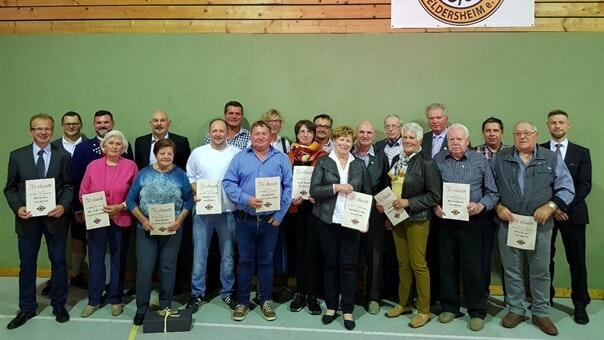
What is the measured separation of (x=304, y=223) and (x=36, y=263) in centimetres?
221

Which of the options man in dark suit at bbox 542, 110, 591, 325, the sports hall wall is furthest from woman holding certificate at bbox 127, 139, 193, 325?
man in dark suit at bbox 542, 110, 591, 325

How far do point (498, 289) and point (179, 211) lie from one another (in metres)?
3.28

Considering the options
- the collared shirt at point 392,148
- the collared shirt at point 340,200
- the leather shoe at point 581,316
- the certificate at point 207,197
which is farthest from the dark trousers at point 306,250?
the leather shoe at point 581,316

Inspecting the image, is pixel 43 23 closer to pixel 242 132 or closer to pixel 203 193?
pixel 242 132

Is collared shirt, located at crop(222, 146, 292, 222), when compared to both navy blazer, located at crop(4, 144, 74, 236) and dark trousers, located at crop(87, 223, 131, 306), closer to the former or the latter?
dark trousers, located at crop(87, 223, 131, 306)

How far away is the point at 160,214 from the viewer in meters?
3.29

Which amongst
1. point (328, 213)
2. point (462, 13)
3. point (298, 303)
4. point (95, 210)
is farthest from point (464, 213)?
point (95, 210)

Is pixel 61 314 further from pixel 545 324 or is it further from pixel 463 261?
pixel 545 324

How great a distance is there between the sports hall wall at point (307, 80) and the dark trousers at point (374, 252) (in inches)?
49.6

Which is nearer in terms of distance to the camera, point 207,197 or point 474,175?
point 474,175

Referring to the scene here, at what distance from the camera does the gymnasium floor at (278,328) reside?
329 cm

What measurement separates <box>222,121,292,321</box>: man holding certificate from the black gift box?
40 centimetres

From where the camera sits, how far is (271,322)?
3.52 m

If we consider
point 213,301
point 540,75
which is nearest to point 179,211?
point 213,301
